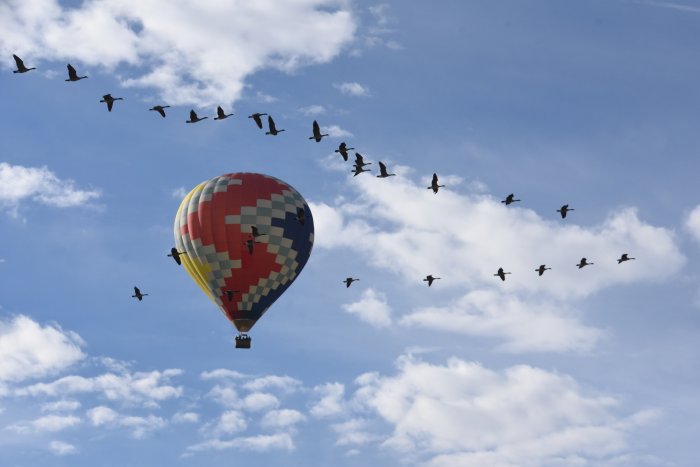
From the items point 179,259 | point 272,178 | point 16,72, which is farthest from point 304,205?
point 16,72

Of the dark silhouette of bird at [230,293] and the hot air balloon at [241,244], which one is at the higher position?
the hot air balloon at [241,244]

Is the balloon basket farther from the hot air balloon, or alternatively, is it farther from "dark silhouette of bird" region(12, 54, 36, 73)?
"dark silhouette of bird" region(12, 54, 36, 73)

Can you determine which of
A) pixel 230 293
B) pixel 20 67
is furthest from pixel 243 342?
pixel 20 67

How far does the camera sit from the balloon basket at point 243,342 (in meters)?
106

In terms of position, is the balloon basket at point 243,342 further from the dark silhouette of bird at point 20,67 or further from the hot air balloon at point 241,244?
the dark silhouette of bird at point 20,67

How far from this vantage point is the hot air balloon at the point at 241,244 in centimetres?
10588

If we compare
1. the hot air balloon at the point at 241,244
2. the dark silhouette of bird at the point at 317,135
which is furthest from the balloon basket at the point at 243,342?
the dark silhouette of bird at the point at 317,135

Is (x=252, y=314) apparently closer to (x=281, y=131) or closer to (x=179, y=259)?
(x=179, y=259)

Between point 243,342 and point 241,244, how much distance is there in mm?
7029

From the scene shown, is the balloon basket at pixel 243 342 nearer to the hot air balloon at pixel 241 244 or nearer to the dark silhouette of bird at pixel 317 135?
the hot air balloon at pixel 241 244

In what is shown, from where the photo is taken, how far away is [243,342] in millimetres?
105875

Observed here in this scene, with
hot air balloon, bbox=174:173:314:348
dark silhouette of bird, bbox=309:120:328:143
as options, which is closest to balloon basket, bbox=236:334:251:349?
hot air balloon, bbox=174:173:314:348

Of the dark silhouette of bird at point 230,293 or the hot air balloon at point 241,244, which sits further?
the hot air balloon at point 241,244

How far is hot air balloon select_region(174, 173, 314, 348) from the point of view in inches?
4168
